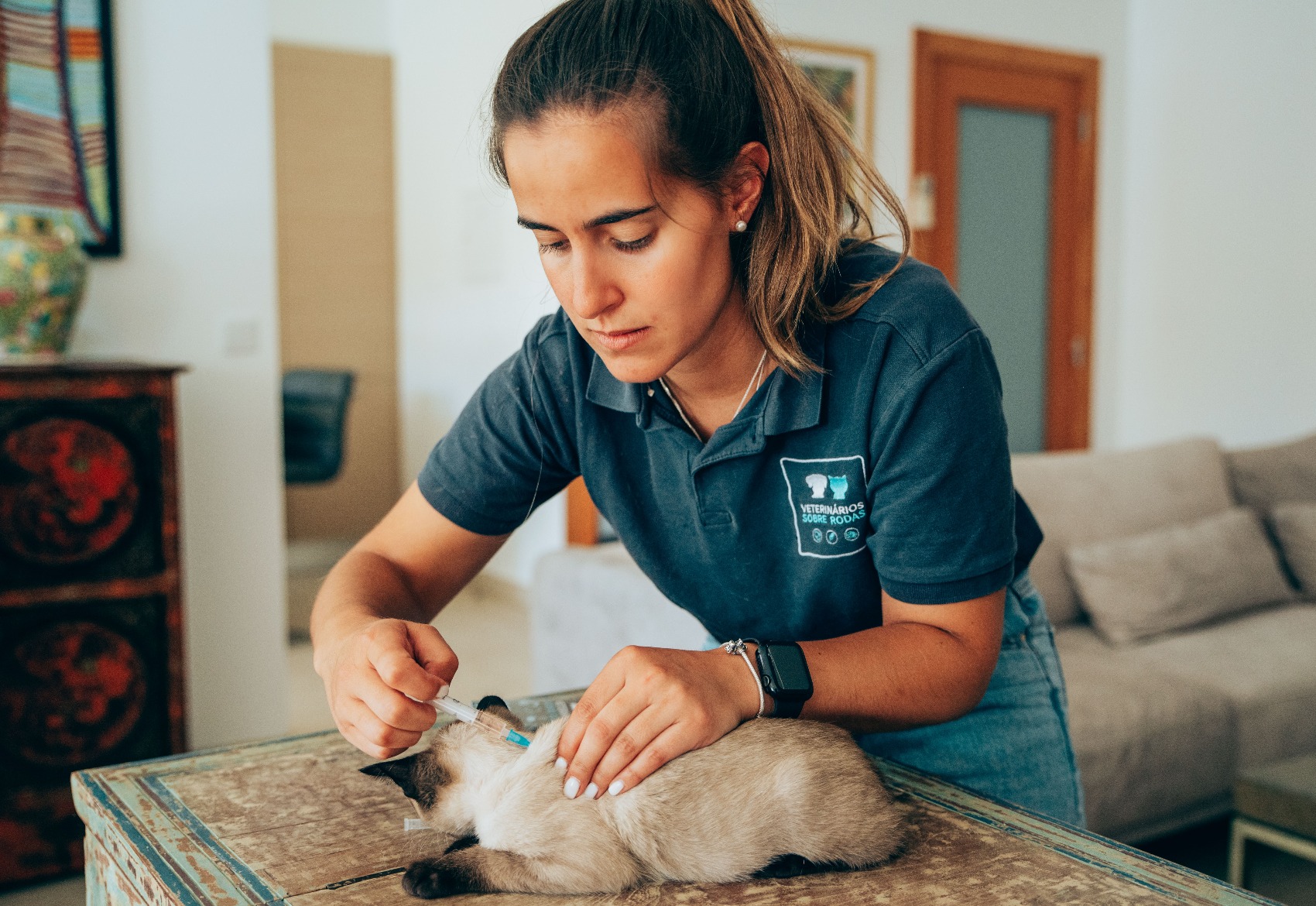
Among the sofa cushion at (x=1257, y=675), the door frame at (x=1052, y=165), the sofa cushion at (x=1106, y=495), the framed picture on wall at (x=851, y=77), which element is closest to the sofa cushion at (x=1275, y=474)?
the sofa cushion at (x=1106, y=495)

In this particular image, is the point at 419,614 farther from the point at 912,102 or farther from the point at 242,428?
the point at 912,102

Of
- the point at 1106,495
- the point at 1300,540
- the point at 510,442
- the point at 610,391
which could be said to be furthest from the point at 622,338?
the point at 1300,540

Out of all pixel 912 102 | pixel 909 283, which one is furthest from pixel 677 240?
pixel 912 102

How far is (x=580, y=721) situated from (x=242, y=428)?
2.72 metres

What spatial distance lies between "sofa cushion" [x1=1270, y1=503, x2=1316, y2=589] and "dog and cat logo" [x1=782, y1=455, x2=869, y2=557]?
298 centimetres

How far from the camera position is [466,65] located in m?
5.17

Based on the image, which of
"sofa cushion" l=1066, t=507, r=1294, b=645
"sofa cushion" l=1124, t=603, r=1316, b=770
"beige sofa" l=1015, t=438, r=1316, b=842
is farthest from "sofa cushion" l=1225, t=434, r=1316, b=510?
"sofa cushion" l=1124, t=603, r=1316, b=770

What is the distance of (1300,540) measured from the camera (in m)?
3.46

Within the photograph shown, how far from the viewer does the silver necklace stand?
116 cm

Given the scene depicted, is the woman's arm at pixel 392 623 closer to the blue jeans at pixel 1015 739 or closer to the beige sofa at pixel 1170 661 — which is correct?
the blue jeans at pixel 1015 739

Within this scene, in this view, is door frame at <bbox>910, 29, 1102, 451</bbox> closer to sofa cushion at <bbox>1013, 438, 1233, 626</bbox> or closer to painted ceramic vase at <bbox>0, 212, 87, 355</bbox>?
sofa cushion at <bbox>1013, 438, 1233, 626</bbox>

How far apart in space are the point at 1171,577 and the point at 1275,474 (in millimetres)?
924

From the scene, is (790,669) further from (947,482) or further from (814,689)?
(947,482)

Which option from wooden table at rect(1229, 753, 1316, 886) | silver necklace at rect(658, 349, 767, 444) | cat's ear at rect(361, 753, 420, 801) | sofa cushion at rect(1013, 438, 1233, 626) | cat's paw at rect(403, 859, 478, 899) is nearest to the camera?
cat's paw at rect(403, 859, 478, 899)
